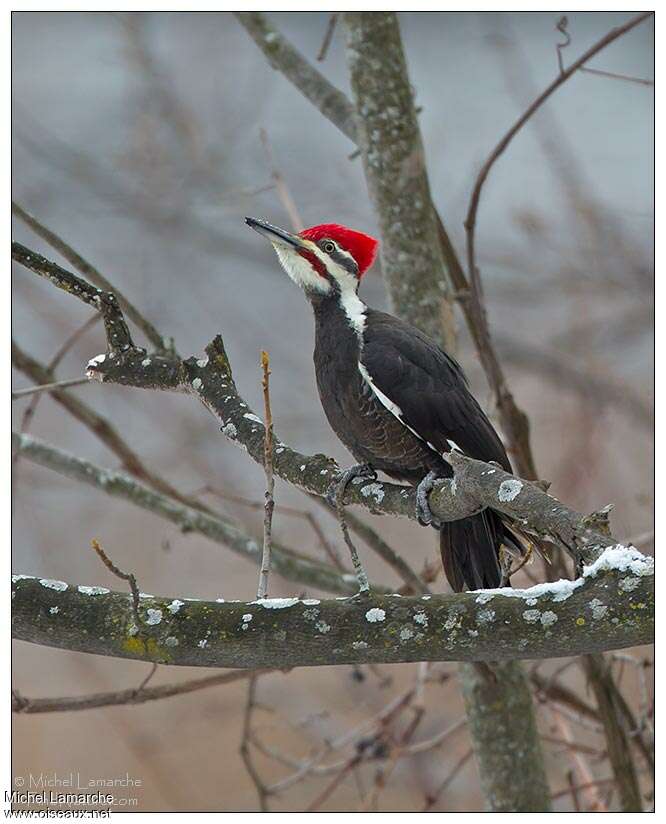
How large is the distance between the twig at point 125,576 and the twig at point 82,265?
789 millimetres

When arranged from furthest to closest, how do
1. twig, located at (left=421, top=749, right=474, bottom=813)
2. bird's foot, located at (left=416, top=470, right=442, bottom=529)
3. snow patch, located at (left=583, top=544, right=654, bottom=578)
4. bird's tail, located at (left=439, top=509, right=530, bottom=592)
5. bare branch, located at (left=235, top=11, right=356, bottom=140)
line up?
1. bare branch, located at (left=235, top=11, right=356, bottom=140)
2. twig, located at (left=421, top=749, right=474, bottom=813)
3. bird's tail, located at (left=439, top=509, right=530, bottom=592)
4. bird's foot, located at (left=416, top=470, right=442, bottom=529)
5. snow patch, located at (left=583, top=544, right=654, bottom=578)

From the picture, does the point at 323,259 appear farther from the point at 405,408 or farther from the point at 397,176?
the point at 405,408

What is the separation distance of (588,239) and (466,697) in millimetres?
2161

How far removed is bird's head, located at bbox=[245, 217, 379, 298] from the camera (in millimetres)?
2148

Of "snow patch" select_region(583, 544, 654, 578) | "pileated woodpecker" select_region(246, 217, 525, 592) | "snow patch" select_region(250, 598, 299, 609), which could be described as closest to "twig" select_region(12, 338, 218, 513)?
"pileated woodpecker" select_region(246, 217, 525, 592)

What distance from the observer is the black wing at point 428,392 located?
192 centimetres

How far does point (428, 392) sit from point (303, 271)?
431 mm

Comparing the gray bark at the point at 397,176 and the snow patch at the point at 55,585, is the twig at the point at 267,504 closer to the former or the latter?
the snow patch at the point at 55,585

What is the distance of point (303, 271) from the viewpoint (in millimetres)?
2168

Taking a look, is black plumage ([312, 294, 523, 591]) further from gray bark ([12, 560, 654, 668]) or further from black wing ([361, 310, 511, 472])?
gray bark ([12, 560, 654, 668])

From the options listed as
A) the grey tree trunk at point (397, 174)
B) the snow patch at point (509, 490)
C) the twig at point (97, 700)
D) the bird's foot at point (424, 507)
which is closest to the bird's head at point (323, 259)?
the grey tree trunk at point (397, 174)

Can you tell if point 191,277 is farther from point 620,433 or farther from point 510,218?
point 620,433

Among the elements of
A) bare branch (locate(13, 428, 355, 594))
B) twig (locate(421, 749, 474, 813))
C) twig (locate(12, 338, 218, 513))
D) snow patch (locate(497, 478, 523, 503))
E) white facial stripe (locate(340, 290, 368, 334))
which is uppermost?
white facial stripe (locate(340, 290, 368, 334))

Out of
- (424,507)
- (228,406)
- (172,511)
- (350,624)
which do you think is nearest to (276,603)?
(350,624)
